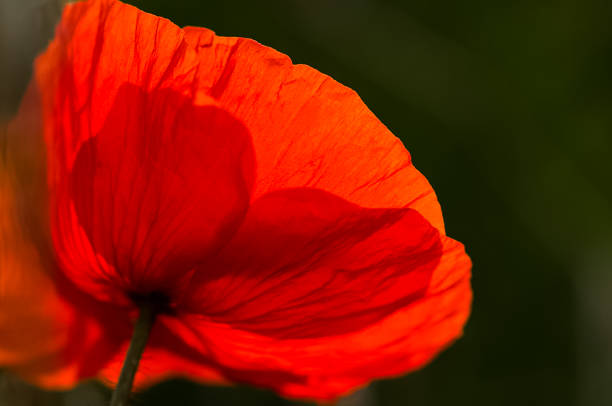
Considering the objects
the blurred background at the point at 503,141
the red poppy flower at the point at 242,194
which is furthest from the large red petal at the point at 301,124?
the blurred background at the point at 503,141

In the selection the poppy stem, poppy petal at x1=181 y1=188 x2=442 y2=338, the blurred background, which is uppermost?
poppy petal at x1=181 y1=188 x2=442 y2=338

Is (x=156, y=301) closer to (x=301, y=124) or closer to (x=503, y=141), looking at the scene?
(x=301, y=124)

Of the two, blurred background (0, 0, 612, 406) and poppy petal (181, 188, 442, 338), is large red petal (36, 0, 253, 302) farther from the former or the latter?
blurred background (0, 0, 612, 406)

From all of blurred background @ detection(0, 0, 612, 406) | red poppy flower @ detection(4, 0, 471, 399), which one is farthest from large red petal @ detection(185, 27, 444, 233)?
blurred background @ detection(0, 0, 612, 406)

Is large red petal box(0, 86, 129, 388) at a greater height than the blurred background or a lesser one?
greater

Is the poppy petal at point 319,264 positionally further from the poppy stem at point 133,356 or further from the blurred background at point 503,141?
the blurred background at point 503,141

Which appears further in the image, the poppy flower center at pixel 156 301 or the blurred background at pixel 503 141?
the blurred background at pixel 503 141

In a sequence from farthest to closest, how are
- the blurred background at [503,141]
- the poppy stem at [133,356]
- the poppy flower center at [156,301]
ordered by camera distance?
the blurred background at [503,141] → the poppy flower center at [156,301] → the poppy stem at [133,356]
